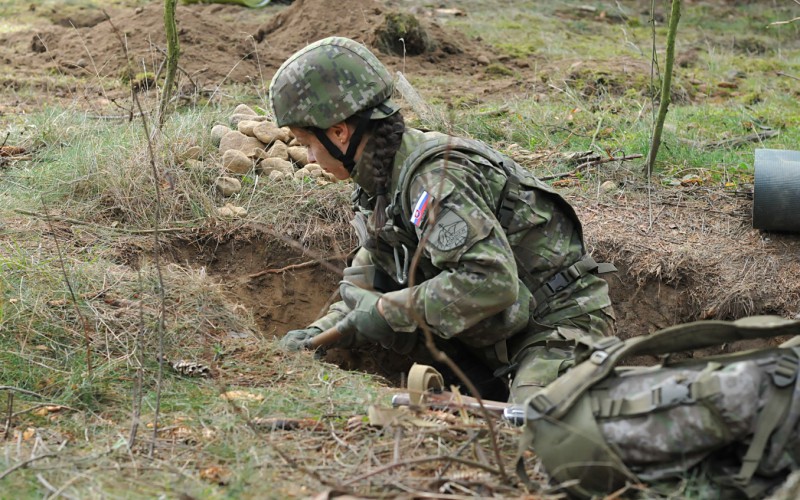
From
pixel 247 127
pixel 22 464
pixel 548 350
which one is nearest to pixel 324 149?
pixel 548 350

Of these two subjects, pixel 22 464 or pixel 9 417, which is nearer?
pixel 22 464

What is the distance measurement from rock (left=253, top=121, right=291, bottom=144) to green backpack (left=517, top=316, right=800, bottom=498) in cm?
351

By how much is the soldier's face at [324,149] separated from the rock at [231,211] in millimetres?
1541

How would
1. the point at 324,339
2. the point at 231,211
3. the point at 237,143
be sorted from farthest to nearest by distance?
the point at 237,143 < the point at 231,211 < the point at 324,339

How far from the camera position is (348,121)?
11.7 ft

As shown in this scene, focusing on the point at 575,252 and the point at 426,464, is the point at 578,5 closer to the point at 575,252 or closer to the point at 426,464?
the point at 575,252

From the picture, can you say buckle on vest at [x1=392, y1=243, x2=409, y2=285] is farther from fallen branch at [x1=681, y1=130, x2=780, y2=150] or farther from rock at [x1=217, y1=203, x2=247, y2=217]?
fallen branch at [x1=681, y1=130, x2=780, y2=150]

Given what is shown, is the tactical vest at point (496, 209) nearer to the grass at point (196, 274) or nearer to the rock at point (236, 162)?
the grass at point (196, 274)

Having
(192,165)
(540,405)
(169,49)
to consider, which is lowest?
(192,165)

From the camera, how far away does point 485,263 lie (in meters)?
3.27

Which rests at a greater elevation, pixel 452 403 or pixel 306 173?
pixel 452 403

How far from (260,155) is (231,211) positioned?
58 centimetres

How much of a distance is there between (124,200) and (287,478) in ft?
9.30

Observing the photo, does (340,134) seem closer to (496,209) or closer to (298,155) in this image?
(496,209)
